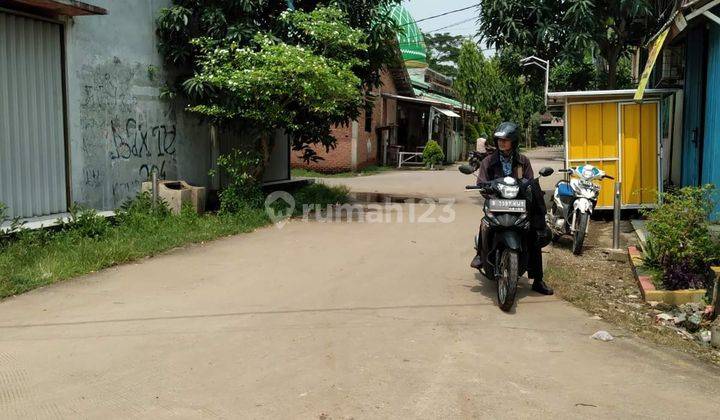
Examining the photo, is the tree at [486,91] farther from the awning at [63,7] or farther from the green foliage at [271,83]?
the awning at [63,7]

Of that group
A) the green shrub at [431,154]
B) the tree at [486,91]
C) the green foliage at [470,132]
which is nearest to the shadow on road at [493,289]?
the green shrub at [431,154]

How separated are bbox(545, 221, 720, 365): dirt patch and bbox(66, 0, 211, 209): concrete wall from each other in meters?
6.71

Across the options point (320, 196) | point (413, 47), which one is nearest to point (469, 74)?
point (413, 47)

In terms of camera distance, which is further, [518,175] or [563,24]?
[563,24]

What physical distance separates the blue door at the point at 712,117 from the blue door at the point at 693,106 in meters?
0.50

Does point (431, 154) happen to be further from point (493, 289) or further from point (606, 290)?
point (493, 289)

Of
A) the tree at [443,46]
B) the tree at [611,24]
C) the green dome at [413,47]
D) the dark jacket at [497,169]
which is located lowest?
the dark jacket at [497,169]

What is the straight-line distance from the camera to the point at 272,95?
1117 cm

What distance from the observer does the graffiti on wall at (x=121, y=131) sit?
31.8 ft

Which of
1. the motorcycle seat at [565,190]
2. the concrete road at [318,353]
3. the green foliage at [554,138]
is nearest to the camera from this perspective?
the concrete road at [318,353]

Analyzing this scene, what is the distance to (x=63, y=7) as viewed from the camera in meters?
8.59

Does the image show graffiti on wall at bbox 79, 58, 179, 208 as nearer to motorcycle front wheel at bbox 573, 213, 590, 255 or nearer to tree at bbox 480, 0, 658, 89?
motorcycle front wheel at bbox 573, 213, 590, 255

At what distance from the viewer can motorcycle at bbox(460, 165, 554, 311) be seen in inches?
232

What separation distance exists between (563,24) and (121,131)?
29.2 ft
